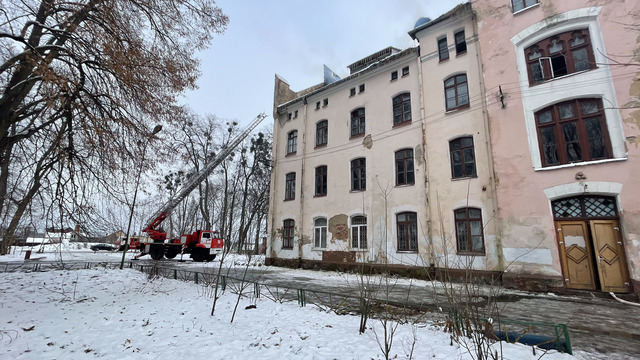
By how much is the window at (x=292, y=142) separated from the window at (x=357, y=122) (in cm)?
471

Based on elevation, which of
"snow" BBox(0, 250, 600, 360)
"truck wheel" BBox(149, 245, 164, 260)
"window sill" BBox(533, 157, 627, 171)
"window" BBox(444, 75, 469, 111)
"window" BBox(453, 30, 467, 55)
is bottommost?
"snow" BBox(0, 250, 600, 360)

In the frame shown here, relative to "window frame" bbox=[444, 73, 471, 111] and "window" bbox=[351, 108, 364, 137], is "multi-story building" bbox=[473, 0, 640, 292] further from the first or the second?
"window" bbox=[351, 108, 364, 137]

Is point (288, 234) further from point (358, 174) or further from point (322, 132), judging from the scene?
point (322, 132)

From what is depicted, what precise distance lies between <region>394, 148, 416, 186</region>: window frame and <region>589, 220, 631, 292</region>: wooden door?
663 centimetres

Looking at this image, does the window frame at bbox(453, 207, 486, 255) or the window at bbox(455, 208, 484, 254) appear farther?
the window at bbox(455, 208, 484, 254)

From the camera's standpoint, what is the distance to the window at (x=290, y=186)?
1975cm

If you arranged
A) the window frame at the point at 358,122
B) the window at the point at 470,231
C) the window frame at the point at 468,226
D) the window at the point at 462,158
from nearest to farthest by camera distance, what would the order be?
the window frame at the point at 468,226, the window at the point at 470,231, the window at the point at 462,158, the window frame at the point at 358,122

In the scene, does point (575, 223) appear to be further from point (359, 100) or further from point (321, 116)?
point (321, 116)

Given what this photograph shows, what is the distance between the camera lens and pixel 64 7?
5.90m

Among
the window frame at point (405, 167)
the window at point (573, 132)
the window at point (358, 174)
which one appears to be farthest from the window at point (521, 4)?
the window at point (358, 174)

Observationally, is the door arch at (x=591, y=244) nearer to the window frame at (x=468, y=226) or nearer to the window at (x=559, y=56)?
the window frame at (x=468, y=226)

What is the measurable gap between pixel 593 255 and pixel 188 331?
11938mm

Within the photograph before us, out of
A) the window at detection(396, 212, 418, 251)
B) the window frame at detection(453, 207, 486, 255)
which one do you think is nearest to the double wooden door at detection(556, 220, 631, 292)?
the window frame at detection(453, 207, 486, 255)

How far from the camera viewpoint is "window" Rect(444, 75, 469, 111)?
13336 mm
